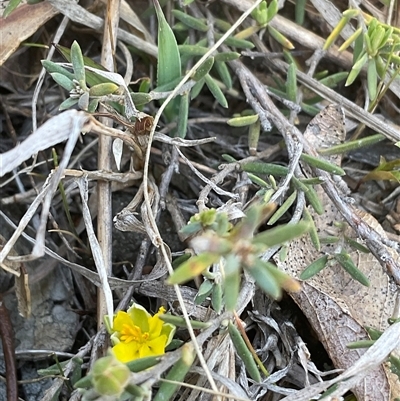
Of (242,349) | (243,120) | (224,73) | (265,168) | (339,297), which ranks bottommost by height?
(339,297)

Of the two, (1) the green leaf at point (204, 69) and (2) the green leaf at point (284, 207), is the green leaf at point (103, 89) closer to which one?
(1) the green leaf at point (204, 69)

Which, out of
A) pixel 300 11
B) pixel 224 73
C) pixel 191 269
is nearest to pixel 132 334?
pixel 191 269

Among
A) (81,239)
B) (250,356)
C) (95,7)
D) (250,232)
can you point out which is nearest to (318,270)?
(250,356)

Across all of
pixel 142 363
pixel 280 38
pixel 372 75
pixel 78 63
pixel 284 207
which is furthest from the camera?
pixel 280 38

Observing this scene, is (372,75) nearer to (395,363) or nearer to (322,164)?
(322,164)

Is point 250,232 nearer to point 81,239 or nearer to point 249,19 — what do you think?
point 81,239

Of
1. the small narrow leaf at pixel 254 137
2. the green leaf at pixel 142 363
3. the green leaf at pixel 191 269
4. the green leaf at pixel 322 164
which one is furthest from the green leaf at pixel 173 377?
the small narrow leaf at pixel 254 137
